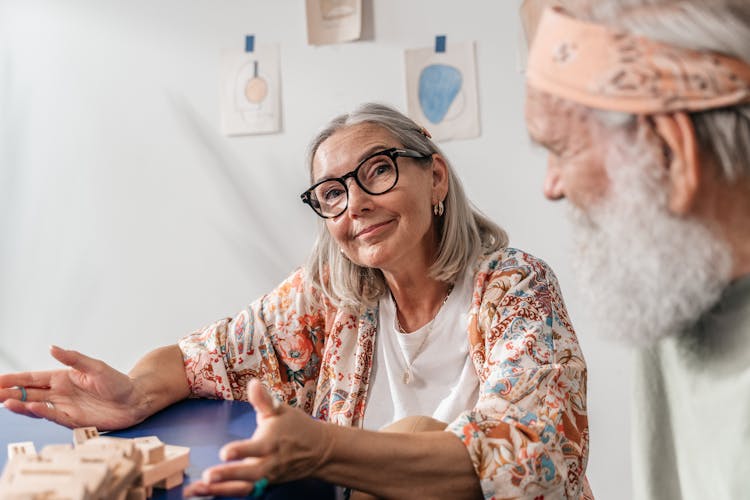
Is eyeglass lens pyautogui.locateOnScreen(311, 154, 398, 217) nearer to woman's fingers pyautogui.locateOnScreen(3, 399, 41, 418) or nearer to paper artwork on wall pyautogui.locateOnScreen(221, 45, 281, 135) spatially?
woman's fingers pyautogui.locateOnScreen(3, 399, 41, 418)

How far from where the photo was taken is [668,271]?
103 cm

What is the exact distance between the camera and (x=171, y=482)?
112cm

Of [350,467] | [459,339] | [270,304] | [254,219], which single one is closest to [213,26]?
[254,219]

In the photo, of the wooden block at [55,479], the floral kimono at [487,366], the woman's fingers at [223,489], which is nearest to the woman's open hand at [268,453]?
the woman's fingers at [223,489]

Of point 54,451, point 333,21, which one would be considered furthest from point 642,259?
point 333,21

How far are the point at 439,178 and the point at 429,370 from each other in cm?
47

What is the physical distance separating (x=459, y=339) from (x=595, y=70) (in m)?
0.95

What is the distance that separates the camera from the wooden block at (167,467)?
1.05 m

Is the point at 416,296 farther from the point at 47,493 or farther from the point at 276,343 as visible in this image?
the point at 47,493

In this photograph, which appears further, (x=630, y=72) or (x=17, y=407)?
(x=17, y=407)

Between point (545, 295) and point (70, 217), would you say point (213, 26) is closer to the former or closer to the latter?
point (70, 217)

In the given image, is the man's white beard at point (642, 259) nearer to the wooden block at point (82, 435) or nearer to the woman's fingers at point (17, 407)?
the wooden block at point (82, 435)

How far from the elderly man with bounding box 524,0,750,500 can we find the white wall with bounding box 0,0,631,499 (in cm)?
167

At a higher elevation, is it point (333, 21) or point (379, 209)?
point (333, 21)
